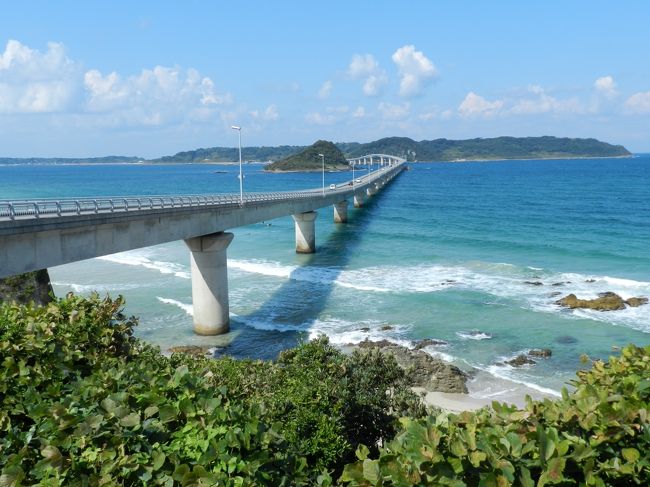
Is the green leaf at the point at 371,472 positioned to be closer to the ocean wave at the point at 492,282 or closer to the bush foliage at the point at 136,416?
the bush foliage at the point at 136,416

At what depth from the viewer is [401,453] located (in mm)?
6250

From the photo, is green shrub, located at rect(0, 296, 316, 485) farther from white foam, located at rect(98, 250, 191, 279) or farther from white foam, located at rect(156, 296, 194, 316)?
white foam, located at rect(98, 250, 191, 279)

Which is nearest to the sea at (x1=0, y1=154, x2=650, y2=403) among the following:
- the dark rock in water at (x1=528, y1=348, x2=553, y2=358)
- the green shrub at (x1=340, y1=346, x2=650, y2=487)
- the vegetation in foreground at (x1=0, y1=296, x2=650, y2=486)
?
the dark rock in water at (x1=528, y1=348, x2=553, y2=358)

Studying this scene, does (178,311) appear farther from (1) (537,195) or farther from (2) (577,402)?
(1) (537,195)

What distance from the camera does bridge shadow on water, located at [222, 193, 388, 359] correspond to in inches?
1157

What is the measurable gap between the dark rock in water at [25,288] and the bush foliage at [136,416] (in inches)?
699

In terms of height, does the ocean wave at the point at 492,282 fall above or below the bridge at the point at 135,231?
below

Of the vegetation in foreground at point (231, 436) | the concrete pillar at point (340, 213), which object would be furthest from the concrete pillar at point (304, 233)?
the vegetation in foreground at point (231, 436)

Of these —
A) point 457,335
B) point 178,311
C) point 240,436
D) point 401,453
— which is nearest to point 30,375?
point 240,436

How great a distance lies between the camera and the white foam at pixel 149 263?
4747 centimetres

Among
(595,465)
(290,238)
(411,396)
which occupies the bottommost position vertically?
(290,238)

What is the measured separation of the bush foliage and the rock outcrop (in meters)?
25.9

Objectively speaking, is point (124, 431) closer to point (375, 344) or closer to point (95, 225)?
point (95, 225)

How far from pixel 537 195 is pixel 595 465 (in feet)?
382
